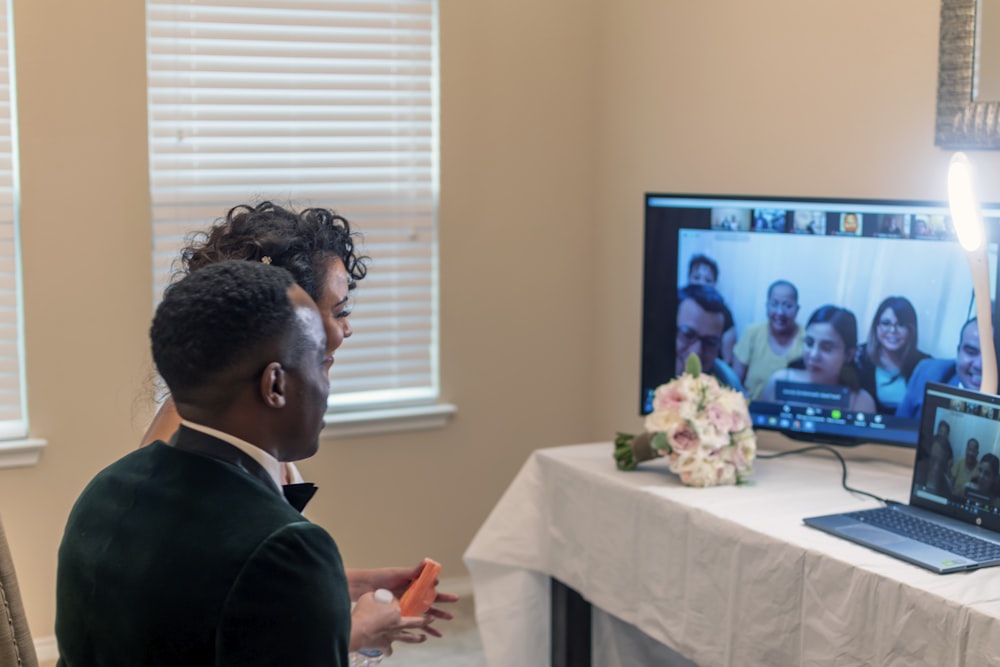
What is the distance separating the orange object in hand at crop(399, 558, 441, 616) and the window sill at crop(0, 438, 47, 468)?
1930mm

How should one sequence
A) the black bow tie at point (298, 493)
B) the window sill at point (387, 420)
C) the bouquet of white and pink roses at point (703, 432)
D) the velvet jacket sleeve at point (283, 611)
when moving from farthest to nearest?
the window sill at point (387, 420) < the bouquet of white and pink roses at point (703, 432) < the black bow tie at point (298, 493) < the velvet jacket sleeve at point (283, 611)

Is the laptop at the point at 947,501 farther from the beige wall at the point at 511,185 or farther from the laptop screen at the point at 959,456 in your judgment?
the beige wall at the point at 511,185

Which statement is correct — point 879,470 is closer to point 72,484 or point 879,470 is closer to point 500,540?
point 500,540

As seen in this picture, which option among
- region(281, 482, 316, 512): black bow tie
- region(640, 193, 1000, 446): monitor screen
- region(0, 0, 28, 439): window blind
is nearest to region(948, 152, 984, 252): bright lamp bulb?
region(640, 193, 1000, 446): monitor screen

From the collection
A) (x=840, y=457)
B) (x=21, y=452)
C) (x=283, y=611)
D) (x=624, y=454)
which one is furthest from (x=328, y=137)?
(x=283, y=611)

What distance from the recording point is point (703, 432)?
104 inches

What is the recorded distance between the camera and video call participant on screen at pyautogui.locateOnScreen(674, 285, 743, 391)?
2965 millimetres

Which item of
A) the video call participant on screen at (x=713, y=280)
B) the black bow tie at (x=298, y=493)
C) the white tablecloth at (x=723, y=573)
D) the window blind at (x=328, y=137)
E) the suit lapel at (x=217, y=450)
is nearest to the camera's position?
the suit lapel at (x=217, y=450)

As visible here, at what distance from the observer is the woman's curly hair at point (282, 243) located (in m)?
1.86

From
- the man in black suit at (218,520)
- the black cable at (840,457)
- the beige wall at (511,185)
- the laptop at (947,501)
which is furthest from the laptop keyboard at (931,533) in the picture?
the man in black suit at (218,520)

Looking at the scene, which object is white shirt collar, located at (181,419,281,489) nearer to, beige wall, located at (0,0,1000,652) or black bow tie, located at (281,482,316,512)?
black bow tie, located at (281,482,316,512)

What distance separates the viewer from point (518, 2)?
3684mm

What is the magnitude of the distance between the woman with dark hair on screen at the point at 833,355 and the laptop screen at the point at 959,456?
39cm

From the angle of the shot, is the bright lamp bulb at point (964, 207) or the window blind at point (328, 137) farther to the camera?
the window blind at point (328, 137)
